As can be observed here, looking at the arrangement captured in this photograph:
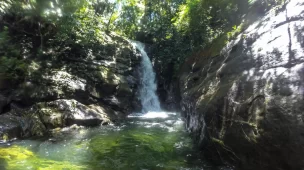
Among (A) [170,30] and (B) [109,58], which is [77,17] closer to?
(B) [109,58]

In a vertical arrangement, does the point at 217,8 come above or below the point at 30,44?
above

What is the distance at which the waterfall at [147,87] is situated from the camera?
53.6 feet

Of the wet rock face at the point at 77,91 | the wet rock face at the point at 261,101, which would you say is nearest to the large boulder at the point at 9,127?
the wet rock face at the point at 77,91

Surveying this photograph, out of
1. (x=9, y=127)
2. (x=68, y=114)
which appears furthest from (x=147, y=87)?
(x=9, y=127)

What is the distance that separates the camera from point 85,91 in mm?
13055

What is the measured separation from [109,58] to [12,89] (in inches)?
250

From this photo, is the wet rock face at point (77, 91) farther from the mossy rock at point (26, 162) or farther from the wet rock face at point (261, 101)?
the wet rock face at point (261, 101)

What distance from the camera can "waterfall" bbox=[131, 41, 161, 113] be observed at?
16.3 m

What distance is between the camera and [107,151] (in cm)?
740

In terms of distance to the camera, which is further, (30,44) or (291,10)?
(30,44)

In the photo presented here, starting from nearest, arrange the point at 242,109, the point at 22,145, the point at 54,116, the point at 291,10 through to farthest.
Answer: the point at 242,109 < the point at 291,10 < the point at 22,145 < the point at 54,116

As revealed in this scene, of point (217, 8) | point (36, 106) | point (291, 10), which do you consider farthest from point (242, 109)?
point (217, 8)

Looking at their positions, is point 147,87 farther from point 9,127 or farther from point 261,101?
point 261,101

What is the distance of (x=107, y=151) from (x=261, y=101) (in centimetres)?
466
